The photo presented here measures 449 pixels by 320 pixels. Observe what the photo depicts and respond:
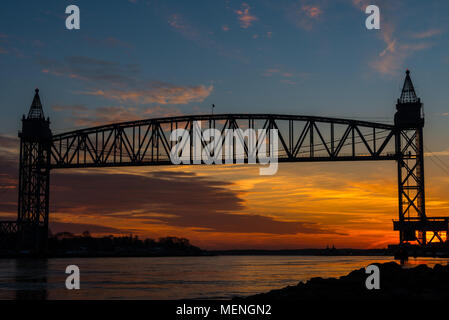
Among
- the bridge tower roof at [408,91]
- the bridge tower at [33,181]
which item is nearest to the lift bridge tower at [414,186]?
the bridge tower roof at [408,91]

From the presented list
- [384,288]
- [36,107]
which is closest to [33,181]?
[36,107]

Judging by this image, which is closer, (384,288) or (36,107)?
(384,288)

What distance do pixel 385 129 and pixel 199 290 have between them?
164 feet

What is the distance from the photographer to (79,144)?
3706 inches

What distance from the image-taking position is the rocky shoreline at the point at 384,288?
2633cm

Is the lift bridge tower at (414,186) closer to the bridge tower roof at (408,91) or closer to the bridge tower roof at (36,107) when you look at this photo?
the bridge tower roof at (408,91)

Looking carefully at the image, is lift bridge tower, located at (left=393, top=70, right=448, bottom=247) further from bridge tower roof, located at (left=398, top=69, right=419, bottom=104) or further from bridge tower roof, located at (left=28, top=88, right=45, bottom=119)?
bridge tower roof, located at (left=28, top=88, right=45, bottom=119)

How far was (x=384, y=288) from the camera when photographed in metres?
29.5

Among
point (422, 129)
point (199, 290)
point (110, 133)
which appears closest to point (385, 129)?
point (422, 129)

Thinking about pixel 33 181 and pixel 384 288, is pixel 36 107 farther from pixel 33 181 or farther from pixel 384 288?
pixel 384 288

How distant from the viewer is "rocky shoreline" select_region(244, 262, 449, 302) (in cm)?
2633

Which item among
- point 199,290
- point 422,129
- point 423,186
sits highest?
point 422,129
